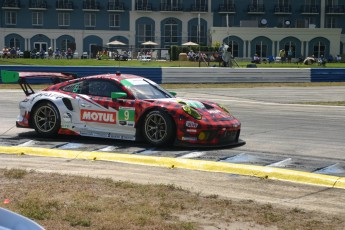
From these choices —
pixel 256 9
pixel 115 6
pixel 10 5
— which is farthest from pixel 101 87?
pixel 256 9

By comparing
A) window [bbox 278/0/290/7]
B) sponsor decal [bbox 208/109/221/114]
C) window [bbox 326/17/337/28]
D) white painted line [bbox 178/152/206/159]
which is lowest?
white painted line [bbox 178/152/206/159]

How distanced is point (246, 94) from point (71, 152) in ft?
48.8

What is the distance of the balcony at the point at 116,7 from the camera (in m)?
74.2

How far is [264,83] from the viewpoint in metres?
29.7

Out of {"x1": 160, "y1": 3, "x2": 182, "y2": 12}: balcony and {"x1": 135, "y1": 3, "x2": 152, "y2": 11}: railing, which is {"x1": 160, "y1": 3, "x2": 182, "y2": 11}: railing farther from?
{"x1": 135, "y1": 3, "x2": 152, "y2": 11}: railing

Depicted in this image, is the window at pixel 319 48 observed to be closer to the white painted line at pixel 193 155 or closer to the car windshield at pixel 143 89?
the car windshield at pixel 143 89

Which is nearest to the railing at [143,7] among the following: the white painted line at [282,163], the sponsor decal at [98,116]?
the sponsor decal at [98,116]

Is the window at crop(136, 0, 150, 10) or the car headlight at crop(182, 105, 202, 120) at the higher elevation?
the window at crop(136, 0, 150, 10)

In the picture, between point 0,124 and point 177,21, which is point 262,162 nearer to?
point 0,124

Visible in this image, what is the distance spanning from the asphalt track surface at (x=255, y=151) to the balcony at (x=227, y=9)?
61622mm

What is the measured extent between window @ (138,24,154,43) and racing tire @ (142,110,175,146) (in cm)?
6547

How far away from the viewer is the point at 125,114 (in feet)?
33.1

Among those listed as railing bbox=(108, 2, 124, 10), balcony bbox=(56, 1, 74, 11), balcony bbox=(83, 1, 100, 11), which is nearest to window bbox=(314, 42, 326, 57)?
railing bbox=(108, 2, 124, 10)

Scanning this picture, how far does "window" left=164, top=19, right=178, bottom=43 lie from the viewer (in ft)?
246
